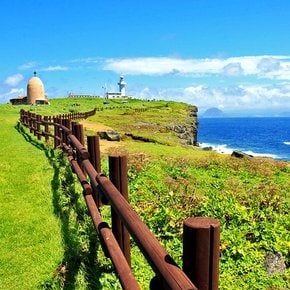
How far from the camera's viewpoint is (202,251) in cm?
232

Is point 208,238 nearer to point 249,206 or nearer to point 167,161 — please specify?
point 249,206

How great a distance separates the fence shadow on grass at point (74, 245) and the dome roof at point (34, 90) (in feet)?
288

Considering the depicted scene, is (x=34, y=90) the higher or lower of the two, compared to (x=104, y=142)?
higher

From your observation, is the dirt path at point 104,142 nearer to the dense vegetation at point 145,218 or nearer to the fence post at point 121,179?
the dense vegetation at point 145,218

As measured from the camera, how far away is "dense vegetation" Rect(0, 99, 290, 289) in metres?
6.22

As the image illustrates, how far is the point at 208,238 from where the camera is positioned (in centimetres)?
230

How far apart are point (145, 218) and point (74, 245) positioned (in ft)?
8.63

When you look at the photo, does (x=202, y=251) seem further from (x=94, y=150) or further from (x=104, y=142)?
(x=104, y=142)

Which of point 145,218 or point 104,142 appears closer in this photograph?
point 145,218

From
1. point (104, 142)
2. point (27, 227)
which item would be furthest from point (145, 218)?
point (104, 142)

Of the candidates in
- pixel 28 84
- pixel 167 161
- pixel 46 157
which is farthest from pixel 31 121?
pixel 28 84

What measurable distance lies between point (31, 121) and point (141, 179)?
584 inches

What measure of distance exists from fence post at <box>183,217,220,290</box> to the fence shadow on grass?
3.38 m

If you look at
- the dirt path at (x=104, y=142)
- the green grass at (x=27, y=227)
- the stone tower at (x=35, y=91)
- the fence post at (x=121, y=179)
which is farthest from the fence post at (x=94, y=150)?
the stone tower at (x=35, y=91)
